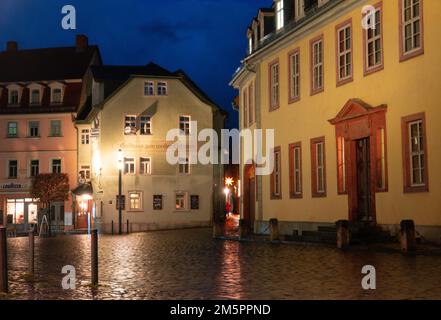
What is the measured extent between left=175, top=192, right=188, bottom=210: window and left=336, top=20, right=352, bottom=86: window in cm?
3023

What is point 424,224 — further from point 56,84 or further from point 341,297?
point 56,84

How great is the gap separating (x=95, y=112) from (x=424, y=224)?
37.6 metres

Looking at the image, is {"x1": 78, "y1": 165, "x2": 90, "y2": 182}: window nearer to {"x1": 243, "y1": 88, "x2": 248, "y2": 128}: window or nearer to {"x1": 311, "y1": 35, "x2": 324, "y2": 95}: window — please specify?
{"x1": 243, "y1": 88, "x2": 248, "y2": 128}: window

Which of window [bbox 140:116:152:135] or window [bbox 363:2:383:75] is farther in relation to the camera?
window [bbox 140:116:152:135]

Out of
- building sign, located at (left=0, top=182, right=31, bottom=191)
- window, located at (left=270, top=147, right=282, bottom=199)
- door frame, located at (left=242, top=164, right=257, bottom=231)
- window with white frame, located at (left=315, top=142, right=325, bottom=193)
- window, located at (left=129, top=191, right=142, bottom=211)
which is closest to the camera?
window with white frame, located at (left=315, top=142, right=325, bottom=193)

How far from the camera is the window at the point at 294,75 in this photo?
2762 centimetres

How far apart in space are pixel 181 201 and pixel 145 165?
3781 millimetres

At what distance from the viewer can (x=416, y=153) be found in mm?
20062

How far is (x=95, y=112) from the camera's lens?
53844 mm

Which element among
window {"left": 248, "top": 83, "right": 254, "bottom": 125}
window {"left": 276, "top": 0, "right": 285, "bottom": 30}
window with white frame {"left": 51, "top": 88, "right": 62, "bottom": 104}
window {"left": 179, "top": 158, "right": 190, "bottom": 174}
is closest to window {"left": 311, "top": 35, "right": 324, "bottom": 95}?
window {"left": 276, "top": 0, "right": 285, "bottom": 30}

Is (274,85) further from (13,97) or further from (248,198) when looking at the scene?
(13,97)

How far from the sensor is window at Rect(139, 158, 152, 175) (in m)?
52.6

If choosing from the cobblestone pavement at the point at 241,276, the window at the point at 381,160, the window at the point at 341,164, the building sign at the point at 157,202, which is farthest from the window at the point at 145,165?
the cobblestone pavement at the point at 241,276

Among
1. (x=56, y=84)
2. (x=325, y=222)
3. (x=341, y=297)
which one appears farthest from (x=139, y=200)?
(x=341, y=297)
